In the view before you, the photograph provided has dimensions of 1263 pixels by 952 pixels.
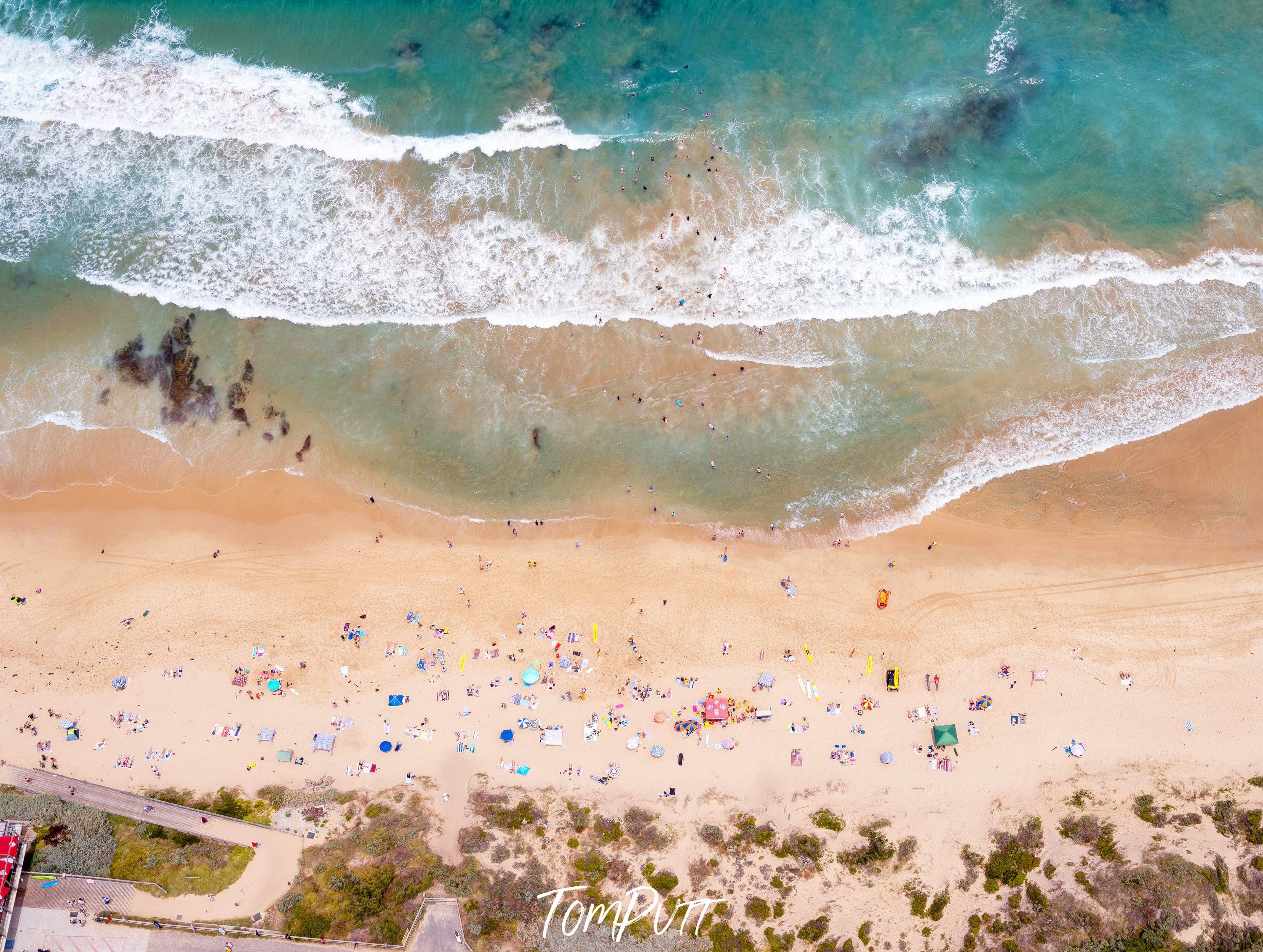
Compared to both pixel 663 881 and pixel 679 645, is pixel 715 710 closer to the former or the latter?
pixel 679 645

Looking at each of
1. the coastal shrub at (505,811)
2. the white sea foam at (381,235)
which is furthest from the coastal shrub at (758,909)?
the white sea foam at (381,235)

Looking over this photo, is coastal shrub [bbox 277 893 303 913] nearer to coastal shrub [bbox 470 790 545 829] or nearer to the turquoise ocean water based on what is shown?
coastal shrub [bbox 470 790 545 829]

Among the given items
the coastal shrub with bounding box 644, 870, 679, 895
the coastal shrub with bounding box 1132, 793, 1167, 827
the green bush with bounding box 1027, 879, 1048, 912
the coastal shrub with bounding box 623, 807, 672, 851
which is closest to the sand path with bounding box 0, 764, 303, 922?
the coastal shrub with bounding box 623, 807, 672, 851

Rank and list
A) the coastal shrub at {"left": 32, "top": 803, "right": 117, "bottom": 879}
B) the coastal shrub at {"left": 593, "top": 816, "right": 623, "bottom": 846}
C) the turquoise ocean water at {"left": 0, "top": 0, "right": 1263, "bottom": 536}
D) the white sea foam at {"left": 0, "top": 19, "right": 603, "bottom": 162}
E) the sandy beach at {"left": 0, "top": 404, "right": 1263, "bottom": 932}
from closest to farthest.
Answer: the coastal shrub at {"left": 32, "top": 803, "right": 117, "bottom": 879} < the coastal shrub at {"left": 593, "top": 816, "right": 623, "bottom": 846} < the sandy beach at {"left": 0, "top": 404, "right": 1263, "bottom": 932} < the turquoise ocean water at {"left": 0, "top": 0, "right": 1263, "bottom": 536} < the white sea foam at {"left": 0, "top": 19, "right": 603, "bottom": 162}

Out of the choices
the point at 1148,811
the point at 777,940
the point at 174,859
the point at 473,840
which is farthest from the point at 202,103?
the point at 1148,811

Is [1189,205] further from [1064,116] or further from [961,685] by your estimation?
[961,685]
